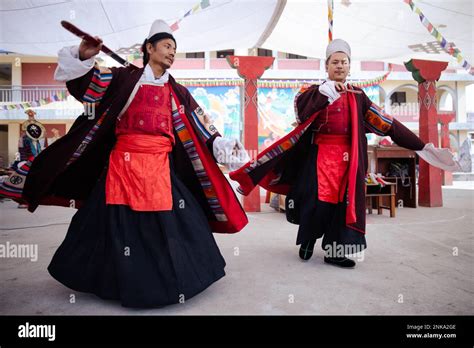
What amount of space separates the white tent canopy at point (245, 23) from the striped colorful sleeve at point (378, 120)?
3241 millimetres

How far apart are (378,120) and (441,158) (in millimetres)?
576

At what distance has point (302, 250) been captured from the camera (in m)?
2.95

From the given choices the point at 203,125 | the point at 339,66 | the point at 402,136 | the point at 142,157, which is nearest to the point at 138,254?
the point at 142,157

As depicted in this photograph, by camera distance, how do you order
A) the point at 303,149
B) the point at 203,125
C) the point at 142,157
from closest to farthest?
1. the point at 142,157
2. the point at 203,125
3. the point at 303,149

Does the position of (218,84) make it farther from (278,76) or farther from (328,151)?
(328,151)

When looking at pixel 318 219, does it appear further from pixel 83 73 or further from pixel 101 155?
pixel 83 73

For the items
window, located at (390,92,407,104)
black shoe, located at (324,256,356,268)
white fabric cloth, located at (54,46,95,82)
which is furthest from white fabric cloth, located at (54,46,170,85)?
window, located at (390,92,407,104)

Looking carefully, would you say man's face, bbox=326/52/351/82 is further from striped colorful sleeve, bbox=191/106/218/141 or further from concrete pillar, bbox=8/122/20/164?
concrete pillar, bbox=8/122/20/164

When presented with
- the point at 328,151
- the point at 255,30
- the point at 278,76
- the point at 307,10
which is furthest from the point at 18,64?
the point at 328,151

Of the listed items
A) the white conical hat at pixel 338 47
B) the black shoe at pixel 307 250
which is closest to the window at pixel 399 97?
the white conical hat at pixel 338 47

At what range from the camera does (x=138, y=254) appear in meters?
2.03

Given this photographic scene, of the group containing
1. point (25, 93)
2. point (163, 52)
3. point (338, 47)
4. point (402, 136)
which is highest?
point (25, 93)

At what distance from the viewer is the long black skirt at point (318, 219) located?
2.68 metres

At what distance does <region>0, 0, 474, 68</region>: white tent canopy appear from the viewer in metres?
4.90
